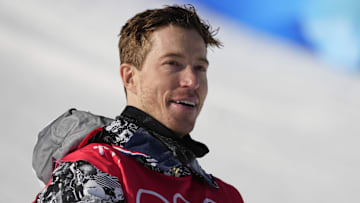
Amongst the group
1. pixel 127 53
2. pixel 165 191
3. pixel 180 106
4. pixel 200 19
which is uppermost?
pixel 200 19

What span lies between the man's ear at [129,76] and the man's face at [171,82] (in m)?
0.02

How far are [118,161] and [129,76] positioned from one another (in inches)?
15.3

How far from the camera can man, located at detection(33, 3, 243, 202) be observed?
152 cm

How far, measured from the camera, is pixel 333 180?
5.97 m

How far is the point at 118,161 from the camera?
60.2 inches

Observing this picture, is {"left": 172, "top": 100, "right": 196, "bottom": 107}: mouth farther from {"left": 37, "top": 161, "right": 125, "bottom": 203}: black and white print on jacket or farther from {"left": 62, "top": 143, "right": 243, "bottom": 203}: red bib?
{"left": 37, "top": 161, "right": 125, "bottom": 203}: black and white print on jacket

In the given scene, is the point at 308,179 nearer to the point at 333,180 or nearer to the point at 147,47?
the point at 333,180

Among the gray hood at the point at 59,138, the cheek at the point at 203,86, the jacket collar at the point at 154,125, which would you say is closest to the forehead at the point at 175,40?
the cheek at the point at 203,86

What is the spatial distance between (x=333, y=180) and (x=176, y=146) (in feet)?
15.6

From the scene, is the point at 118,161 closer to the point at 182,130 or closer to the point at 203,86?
the point at 182,130

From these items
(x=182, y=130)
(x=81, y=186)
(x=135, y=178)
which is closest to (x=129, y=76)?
(x=182, y=130)

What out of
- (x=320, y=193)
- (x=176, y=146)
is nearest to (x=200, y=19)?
(x=176, y=146)

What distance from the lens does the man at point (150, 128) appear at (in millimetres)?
1519

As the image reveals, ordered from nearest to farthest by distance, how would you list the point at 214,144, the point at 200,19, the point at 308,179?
the point at 200,19 < the point at 308,179 < the point at 214,144
